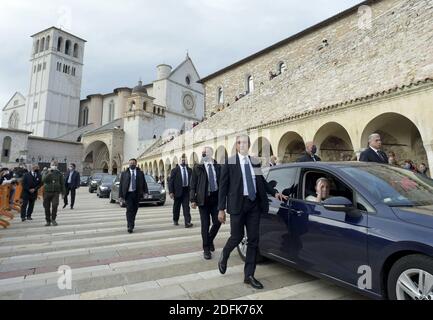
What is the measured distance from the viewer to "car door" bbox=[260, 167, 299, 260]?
3984 mm

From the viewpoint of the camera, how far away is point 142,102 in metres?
51.2

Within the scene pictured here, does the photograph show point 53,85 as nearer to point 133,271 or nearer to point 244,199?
point 133,271

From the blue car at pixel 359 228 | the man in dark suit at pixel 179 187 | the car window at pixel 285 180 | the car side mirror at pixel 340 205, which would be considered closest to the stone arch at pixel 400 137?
the man in dark suit at pixel 179 187

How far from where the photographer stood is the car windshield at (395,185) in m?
3.11

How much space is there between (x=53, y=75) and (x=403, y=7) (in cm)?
6706

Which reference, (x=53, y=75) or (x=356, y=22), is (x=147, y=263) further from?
(x=53, y=75)

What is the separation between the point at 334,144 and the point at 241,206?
13.4 meters

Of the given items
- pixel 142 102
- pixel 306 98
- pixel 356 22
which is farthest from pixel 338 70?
pixel 142 102

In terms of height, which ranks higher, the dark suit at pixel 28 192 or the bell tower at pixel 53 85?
the bell tower at pixel 53 85

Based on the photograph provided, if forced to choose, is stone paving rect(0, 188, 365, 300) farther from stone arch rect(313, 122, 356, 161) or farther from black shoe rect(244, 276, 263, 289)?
stone arch rect(313, 122, 356, 161)

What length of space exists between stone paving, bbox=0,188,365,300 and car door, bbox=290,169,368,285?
1.47ft

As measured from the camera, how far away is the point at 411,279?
2.59 meters

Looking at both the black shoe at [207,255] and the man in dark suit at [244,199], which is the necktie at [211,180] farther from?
the man in dark suit at [244,199]

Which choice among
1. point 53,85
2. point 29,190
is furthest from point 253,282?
point 53,85
